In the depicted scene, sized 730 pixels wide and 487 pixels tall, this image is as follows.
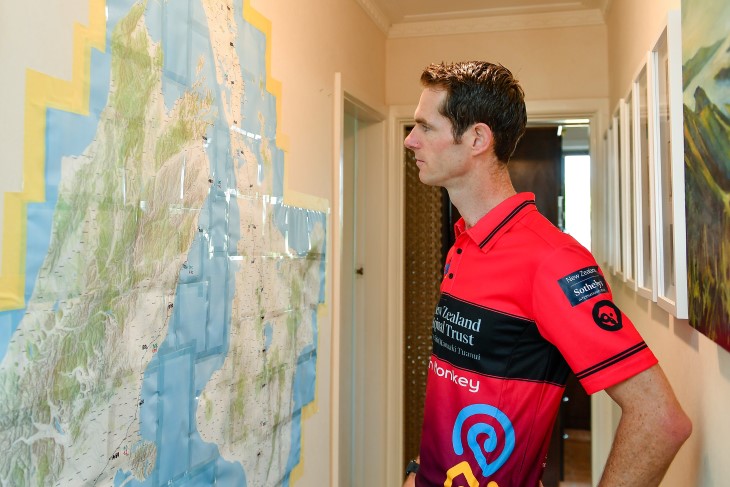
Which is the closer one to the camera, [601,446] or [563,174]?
[601,446]

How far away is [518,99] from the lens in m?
1.34

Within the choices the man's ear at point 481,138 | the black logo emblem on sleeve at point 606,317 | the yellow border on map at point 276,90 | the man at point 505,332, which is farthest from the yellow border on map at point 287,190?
the black logo emblem on sleeve at point 606,317

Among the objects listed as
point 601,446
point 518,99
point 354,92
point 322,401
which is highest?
point 354,92

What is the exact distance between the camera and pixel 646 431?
95 cm

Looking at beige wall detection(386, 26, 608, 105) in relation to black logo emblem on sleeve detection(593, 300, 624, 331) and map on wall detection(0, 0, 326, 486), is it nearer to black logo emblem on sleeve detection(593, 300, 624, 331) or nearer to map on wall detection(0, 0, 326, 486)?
map on wall detection(0, 0, 326, 486)

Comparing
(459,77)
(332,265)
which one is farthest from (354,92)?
(459,77)

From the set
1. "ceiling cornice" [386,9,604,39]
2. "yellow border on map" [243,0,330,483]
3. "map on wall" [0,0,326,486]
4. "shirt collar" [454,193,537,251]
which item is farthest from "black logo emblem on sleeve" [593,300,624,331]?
"ceiling cornice" [386,9,604,39]

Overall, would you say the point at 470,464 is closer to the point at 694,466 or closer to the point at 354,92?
the point at 694,466

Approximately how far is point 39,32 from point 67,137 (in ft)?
0.55

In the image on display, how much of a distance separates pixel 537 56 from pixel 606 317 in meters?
2.47

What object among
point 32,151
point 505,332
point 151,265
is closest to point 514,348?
point 505,332

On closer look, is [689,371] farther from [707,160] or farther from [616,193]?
[616,193]

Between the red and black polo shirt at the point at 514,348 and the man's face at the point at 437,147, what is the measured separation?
13 centimetres

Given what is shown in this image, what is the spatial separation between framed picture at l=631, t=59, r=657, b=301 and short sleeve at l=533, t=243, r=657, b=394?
0.62 m
